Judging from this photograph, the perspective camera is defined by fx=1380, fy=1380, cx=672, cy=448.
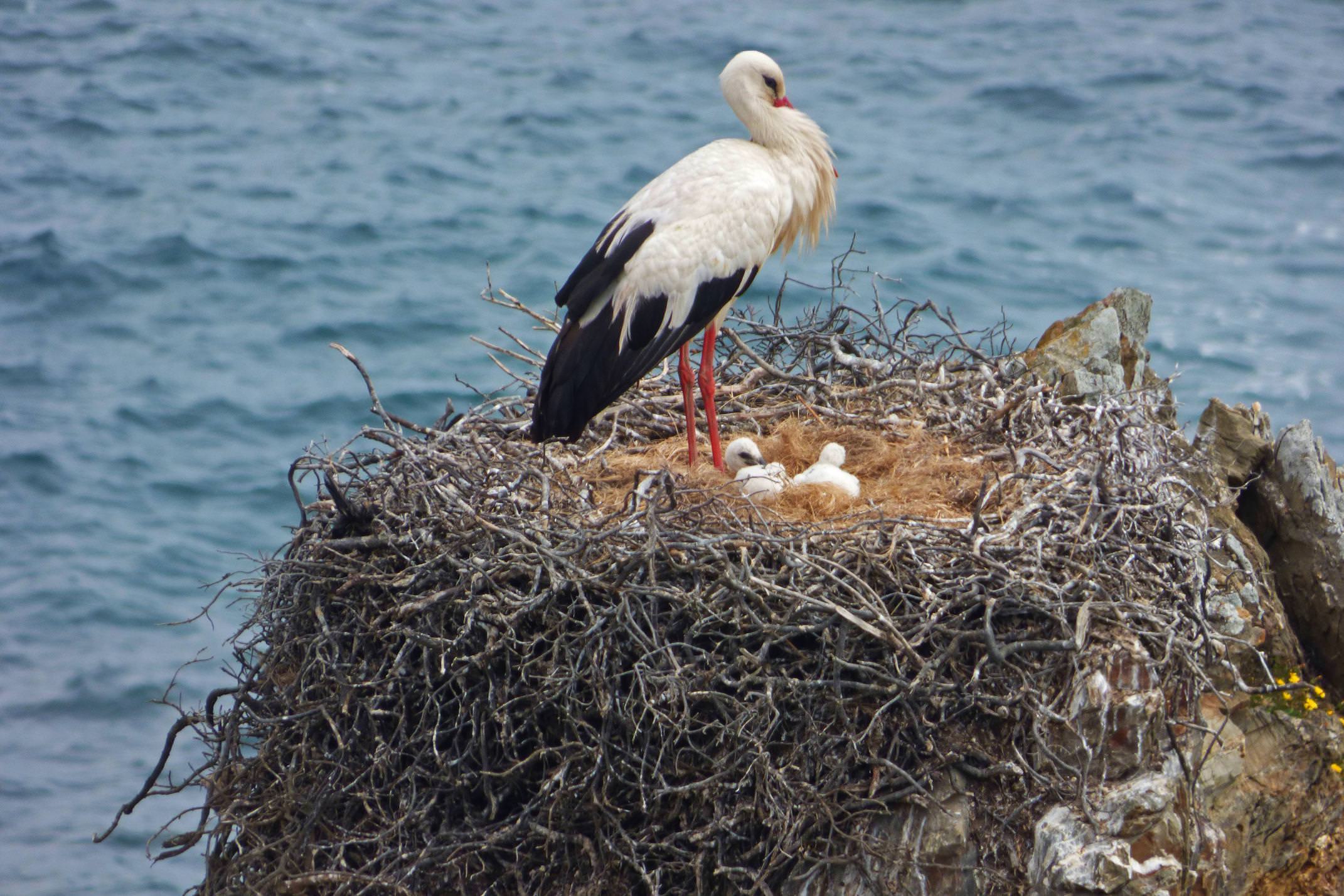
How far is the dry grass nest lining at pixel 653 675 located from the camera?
15.1 ft

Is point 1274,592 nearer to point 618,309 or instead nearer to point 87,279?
point 618,309

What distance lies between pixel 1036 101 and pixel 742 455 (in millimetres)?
16238

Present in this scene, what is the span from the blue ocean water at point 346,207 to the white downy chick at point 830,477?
7.76m

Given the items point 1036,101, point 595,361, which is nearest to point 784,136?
point 595,361

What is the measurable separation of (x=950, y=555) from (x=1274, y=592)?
2145 millimetres

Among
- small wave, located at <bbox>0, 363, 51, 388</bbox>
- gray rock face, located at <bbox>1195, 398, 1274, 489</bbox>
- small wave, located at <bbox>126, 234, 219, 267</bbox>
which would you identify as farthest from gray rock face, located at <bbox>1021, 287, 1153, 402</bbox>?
small wave, located at <bbox>126, 234, 219, 267</bbox>

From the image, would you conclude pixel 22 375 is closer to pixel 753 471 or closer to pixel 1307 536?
pixel 753 471

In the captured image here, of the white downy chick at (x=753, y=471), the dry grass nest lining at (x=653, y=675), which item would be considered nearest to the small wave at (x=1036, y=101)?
the white downy chick at (x=753, y=471)

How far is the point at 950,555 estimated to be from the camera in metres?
4.88

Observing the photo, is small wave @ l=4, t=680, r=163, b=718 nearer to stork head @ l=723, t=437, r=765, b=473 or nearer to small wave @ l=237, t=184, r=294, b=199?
stork head @ l=723, t=437, r=765, b=473

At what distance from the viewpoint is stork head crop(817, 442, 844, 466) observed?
19.3 ft

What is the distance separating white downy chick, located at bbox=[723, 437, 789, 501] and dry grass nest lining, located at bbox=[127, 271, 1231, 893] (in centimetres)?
22

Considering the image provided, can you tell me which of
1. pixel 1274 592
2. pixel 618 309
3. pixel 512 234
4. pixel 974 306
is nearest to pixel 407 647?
A: pixel 618 309

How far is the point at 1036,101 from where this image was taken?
20438mm
